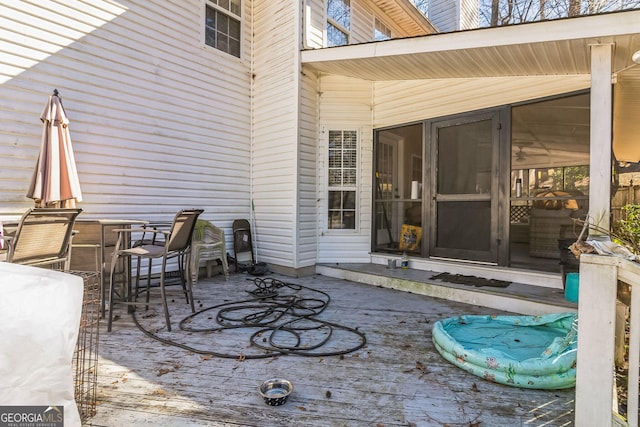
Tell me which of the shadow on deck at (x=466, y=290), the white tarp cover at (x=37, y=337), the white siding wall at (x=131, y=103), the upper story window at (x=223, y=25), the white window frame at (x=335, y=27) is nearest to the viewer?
the white tarp cover at (x=37, y=337)

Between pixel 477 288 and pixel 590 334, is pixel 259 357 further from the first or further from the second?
pixel 477 288

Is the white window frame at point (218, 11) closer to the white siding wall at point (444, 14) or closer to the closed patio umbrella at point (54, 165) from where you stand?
the closed patio umbrella at point (54, 165)

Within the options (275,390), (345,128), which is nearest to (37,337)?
(275,390)

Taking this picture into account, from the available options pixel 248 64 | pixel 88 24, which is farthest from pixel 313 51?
pixel 88 24

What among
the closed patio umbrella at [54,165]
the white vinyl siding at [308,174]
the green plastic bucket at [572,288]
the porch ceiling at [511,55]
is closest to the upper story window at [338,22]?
the white vinyl siding at [308,174]

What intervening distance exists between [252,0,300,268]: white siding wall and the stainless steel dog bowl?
3400mm

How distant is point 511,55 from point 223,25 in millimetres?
4492

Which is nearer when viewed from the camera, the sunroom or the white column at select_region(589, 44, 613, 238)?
the white column at select_region(589, 44, 613, 238)

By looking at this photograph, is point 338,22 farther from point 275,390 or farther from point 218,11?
point 275,390

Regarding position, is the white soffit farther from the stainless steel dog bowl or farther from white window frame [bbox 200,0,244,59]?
the stainless steel dog bowl

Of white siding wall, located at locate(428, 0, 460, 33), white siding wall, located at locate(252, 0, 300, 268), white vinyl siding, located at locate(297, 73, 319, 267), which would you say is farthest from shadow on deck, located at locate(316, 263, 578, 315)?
white siding wall, located at locate(428, 0, 460, 33)

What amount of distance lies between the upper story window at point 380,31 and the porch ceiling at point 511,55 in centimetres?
308

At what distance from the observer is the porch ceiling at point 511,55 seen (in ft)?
9.99

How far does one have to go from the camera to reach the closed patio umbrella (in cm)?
324
